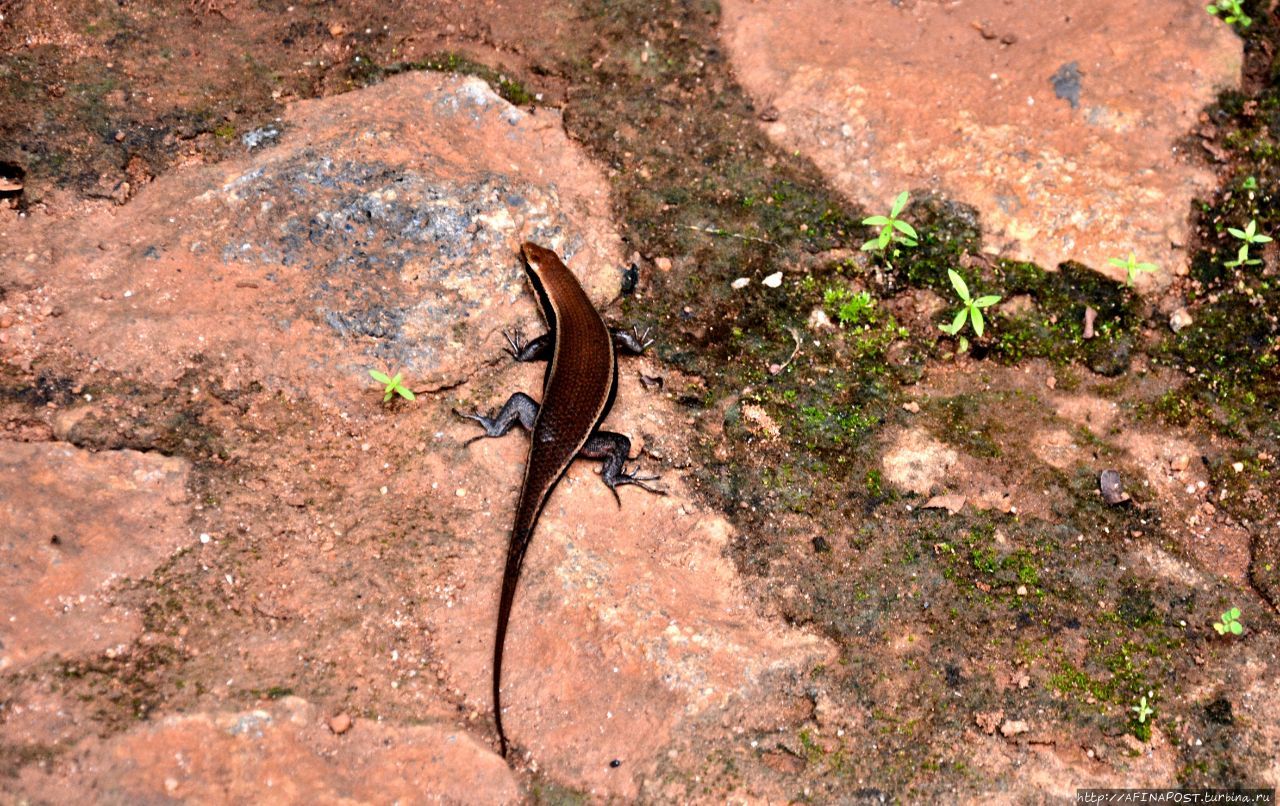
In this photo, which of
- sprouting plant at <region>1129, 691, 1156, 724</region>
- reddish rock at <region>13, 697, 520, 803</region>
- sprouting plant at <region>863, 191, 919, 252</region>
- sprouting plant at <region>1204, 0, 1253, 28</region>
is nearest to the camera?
reddish rock at <region>13, 697, 520, 803</region>

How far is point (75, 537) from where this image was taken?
12.6ft

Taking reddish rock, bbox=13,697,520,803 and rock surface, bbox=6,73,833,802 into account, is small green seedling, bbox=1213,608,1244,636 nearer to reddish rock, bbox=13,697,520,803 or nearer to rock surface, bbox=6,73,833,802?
rock surface, bbox=6,73,833,802

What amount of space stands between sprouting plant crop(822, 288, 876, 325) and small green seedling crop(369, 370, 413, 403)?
2.62 m

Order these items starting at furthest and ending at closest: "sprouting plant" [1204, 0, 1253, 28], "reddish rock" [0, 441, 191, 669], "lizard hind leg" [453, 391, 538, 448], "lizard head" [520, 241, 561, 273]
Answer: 1. "sprouting plant" [1204, 0, 1253, 28]
2. "lizard head" [520, 241, 561, 273]
3. "lizard hind leg" [453, 391, 538, 448]
4. "reddish rock" [0, 441, 191, 669]

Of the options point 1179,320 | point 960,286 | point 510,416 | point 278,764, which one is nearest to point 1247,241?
point 1179,320

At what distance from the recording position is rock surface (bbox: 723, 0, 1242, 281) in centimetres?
564

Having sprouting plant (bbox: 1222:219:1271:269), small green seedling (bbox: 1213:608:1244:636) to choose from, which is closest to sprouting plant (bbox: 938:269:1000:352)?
sprouting plant (bbox: 1222:219:1271:269)

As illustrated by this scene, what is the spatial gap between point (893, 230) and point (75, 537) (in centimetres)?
484

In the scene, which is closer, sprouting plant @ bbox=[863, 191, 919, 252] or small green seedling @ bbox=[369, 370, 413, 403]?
small green seedling @ bbox=[369, 370, 413, 403]

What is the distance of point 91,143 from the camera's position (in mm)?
5242

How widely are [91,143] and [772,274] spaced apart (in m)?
4.27

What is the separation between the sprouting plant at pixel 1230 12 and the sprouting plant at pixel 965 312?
10.4 ft

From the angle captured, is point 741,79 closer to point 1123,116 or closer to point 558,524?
point 1123,116

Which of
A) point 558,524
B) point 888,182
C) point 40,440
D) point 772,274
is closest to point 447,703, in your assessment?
point 558,524
